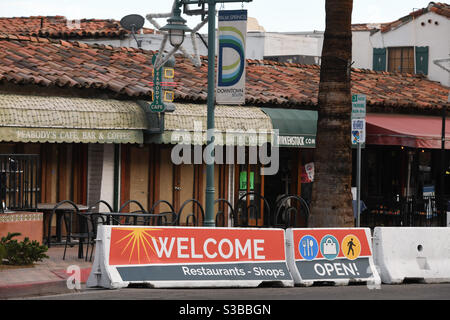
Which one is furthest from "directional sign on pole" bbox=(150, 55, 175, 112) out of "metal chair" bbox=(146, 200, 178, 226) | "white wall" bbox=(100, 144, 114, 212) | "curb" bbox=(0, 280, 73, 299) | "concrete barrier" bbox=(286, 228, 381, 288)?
"curb" bbox=(0, 280, 73, 299)

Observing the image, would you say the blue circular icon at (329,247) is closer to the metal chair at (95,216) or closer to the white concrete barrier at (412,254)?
the white concrete barrier at (412,254)

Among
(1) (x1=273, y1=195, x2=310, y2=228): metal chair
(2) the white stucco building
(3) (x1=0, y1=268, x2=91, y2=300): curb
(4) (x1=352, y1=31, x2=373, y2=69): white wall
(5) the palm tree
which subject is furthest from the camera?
(4) (x1=352, y1=31, x2=373, y2=69): white wall

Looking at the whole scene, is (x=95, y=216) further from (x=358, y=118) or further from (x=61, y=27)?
(x=61, y=27)

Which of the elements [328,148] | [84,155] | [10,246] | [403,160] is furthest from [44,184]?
[403,160]

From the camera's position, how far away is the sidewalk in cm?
1334

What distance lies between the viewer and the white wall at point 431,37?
31984 millimetres

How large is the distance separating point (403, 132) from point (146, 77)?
671cm

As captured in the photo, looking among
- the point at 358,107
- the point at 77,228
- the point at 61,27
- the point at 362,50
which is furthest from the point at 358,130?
the point at 61,27

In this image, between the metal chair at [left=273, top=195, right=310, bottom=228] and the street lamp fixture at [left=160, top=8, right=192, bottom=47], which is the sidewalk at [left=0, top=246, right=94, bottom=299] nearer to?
the street lamp fixture at [left=160, top=8, right=192, bottom=47]

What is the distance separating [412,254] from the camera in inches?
616

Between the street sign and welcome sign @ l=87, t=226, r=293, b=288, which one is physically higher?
the street sign

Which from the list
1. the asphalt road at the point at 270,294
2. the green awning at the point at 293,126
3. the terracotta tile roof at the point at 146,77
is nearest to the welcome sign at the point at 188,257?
the asphalt road at the point at 270,294

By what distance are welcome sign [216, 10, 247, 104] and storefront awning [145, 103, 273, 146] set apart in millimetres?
3703

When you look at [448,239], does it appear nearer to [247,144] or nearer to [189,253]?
[189,253]
